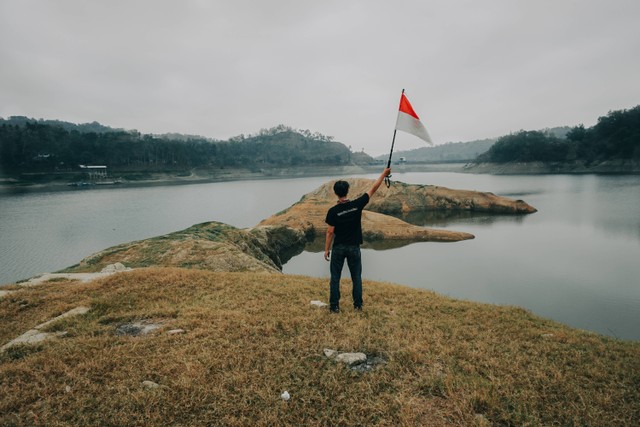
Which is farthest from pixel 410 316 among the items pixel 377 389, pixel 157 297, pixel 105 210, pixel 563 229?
pixel 105 210

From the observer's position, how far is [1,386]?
450 centimetres

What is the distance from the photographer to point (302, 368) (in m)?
5.07

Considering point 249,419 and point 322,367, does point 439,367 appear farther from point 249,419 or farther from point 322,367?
point 249,419

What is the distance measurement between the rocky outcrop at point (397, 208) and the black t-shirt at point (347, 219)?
22.0 m

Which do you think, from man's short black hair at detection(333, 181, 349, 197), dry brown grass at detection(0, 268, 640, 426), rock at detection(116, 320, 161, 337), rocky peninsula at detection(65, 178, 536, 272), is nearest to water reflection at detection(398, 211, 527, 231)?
Answer: rocky peninsula at detection(65, 178, 536, 272)

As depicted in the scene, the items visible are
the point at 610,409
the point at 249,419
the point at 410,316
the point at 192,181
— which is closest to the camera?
the point at 249,419

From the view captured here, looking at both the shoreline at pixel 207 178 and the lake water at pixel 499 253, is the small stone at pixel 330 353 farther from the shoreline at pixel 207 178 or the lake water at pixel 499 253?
the shoreline at pixel 207 178

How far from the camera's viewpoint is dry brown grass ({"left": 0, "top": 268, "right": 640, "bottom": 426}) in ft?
13.5

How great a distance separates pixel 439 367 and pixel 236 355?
347 centimetres

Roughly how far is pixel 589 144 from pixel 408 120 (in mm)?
132750

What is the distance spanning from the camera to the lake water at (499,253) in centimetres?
1382

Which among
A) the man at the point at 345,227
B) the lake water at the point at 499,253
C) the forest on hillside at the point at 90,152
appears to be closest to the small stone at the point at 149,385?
the man at the point at 345,227

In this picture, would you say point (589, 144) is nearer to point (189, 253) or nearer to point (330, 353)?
point (189, 253)

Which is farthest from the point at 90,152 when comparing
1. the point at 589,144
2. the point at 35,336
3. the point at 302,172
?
the point at 589,144
